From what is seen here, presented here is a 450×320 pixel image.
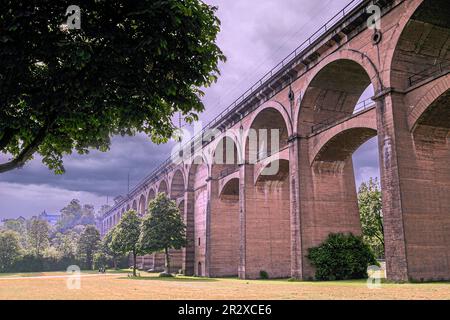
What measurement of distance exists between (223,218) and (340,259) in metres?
16.1

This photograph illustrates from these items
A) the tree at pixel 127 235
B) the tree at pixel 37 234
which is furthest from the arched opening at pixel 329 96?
the tree at pixel 37 234

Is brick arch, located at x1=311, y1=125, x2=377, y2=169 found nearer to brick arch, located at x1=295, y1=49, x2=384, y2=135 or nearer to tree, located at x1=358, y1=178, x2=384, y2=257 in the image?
brick arch, located at x1=295, y1=49, x2=384, y2=135

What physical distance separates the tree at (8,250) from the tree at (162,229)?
121 feet

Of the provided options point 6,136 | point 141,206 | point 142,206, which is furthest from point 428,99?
point 141,206

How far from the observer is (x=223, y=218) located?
38094 millimetres

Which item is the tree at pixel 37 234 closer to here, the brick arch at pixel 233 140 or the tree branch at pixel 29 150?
the brick arch at pixel 233 140

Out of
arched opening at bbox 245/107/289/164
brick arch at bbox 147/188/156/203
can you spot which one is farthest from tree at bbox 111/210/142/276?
arched opening at bbox 245/107/289/164

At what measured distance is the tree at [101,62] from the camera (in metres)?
7.21

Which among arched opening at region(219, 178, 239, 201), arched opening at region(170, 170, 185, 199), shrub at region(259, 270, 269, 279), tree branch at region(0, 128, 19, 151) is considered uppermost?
arched opening at region(170, 170, 185, 199)

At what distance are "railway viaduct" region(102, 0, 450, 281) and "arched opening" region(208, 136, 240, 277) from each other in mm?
102

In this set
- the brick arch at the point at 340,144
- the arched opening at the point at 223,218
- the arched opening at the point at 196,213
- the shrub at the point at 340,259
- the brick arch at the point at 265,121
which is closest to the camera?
the brick arch at the point at 340,144

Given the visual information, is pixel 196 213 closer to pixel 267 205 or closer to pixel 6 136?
pixel 267 205

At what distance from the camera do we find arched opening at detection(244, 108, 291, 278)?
31.1 m

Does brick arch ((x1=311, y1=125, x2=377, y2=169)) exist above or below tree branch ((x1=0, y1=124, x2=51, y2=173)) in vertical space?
above
